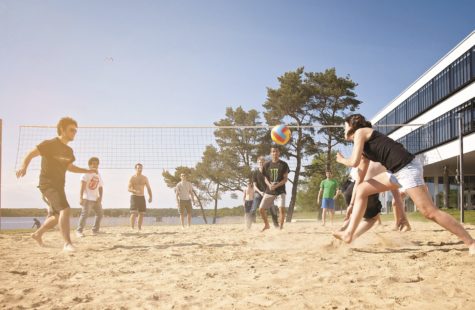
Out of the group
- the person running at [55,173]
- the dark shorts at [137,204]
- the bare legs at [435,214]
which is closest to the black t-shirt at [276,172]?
the dark shorts at [137,204]

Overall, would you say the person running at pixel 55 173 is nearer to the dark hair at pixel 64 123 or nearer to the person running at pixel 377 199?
the dark hair at pixel 64 123

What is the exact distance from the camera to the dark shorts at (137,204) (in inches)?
380

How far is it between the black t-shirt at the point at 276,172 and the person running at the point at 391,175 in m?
3.70

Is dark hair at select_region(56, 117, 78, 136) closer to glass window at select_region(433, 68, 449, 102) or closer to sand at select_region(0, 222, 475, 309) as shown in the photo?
sand at select_region(0, 222, 475, 309)

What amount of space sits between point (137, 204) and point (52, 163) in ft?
15.1

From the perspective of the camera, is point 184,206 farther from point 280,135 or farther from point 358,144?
point 358,144

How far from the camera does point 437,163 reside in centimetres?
2658

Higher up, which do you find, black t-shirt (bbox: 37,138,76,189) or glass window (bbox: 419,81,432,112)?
glass window (bbox: 419,81,432,112)

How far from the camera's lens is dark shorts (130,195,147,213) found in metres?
9.64

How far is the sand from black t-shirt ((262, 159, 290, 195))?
3.02 meters

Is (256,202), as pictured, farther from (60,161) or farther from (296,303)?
(296,303)

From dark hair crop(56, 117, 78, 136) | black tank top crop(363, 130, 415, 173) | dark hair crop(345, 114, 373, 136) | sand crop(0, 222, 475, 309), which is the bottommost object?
sand crop(0, 222, 475, 309)

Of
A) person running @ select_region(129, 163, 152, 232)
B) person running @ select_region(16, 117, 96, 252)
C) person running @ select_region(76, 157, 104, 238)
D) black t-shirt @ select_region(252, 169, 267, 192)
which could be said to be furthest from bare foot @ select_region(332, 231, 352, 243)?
person running @ select_region(129, 163, 152, 232)

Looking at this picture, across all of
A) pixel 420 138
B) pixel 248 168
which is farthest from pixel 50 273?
pixel 420 138
